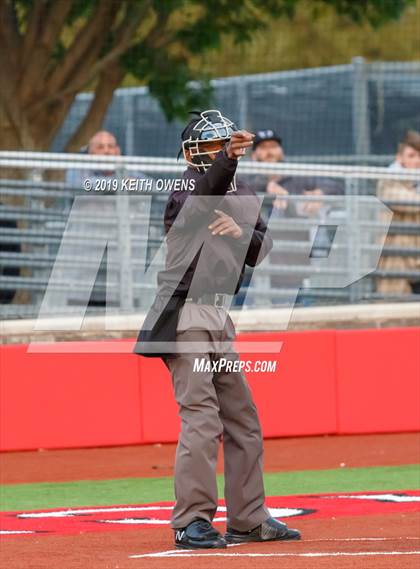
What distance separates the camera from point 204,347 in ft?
22.3

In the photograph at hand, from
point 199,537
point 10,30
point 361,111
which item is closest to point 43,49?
point 10,30

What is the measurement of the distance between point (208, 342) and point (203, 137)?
0.99 m

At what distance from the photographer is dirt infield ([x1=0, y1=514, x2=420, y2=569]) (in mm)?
6070

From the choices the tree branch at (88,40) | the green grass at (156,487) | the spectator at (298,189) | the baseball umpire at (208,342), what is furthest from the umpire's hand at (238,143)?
the tree branch at (88,40)

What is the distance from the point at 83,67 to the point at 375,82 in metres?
3.09

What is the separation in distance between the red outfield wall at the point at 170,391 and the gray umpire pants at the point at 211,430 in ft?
12.9

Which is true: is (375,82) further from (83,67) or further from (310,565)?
(310,565)

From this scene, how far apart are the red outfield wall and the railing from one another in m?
0.40

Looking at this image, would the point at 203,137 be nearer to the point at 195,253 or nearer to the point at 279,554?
the point at 195,253

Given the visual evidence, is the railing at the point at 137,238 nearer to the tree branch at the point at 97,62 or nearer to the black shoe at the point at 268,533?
the tree branch at the point at 97,62

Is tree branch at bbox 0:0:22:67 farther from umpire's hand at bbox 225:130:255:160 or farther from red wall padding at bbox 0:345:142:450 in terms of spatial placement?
umpire's hand at bbox 225:130:255:160

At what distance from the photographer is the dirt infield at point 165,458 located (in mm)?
10359

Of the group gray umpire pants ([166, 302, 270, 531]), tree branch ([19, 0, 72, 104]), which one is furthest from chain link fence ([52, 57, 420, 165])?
gray umpire pants ([166, 302, 270, 531])

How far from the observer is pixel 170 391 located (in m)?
11.5
